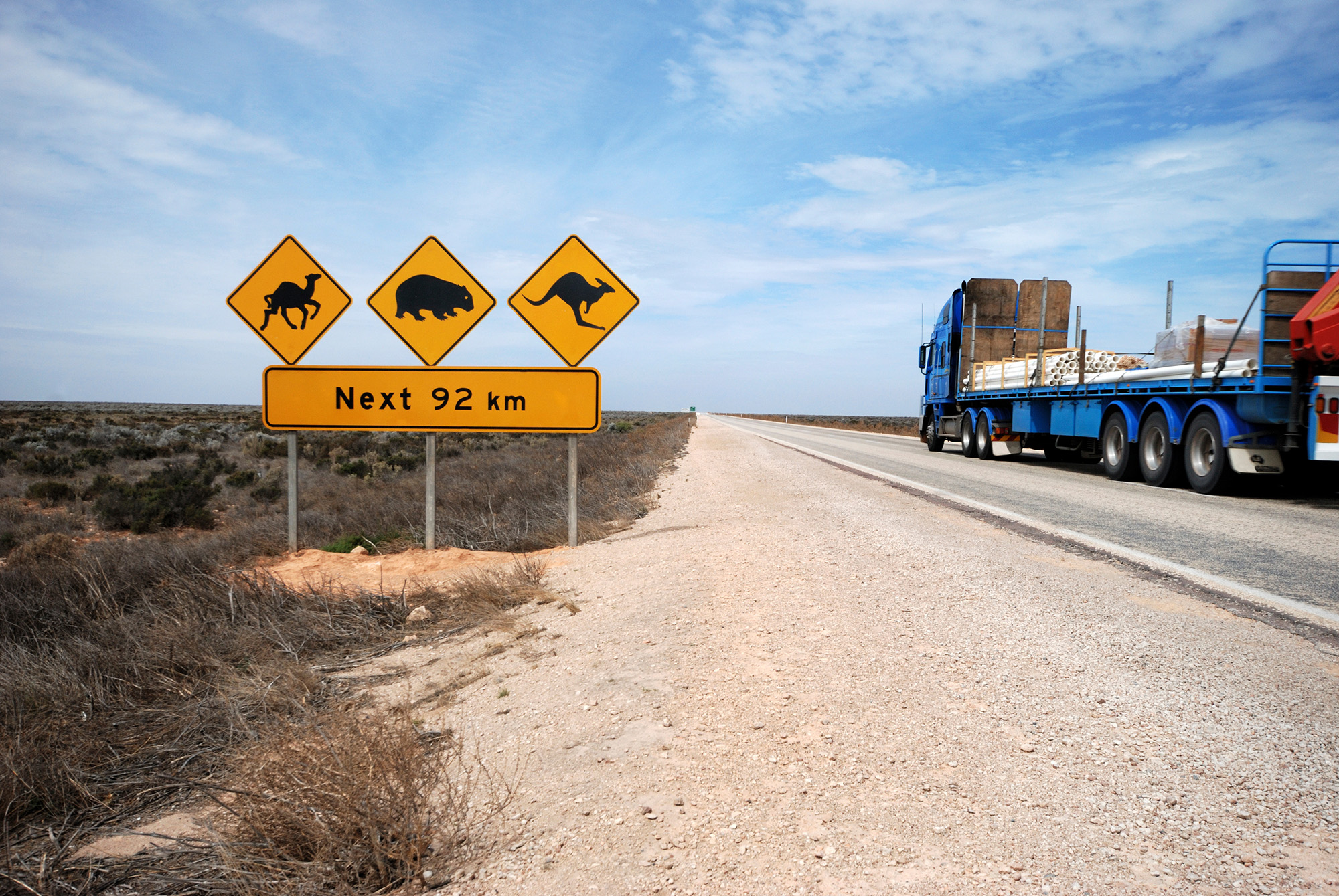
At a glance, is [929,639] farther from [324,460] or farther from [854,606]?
[324,460]

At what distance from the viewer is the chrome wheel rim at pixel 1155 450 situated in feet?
38.8

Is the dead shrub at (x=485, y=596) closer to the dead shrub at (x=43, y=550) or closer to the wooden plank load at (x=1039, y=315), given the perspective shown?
the dead shrub at (x=43, y=550)

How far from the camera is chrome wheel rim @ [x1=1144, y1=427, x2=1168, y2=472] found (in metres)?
11.8

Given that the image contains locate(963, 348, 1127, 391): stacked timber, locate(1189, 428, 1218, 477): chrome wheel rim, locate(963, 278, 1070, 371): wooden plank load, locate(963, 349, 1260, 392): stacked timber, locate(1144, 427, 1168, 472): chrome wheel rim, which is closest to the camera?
locate(963, 349, 1260, 392): stacked timber

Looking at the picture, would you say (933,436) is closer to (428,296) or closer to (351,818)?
(428,296)

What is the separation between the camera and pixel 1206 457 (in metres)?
11.0

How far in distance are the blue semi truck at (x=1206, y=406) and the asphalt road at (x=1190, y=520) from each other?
1.70 ft

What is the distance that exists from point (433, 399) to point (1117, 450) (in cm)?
1165

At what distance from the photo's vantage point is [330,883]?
2.24 meters

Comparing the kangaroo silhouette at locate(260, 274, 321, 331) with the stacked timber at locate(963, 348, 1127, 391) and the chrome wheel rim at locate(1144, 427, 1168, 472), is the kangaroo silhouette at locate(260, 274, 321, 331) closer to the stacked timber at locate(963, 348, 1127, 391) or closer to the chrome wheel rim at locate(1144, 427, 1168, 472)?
the chrome wheel rim at locate(1144, 427, 1168, 472)

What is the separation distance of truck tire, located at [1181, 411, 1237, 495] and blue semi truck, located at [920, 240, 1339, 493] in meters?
0.02

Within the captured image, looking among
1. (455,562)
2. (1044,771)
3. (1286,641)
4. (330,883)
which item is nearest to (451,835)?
(330,883)

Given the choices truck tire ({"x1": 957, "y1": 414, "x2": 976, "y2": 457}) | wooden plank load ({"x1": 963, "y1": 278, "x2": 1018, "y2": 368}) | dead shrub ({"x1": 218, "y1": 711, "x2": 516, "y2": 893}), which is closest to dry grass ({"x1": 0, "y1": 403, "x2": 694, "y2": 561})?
dead shrub ({"x1": 218, "y1": 711, "x2": 516, "y2": 893})

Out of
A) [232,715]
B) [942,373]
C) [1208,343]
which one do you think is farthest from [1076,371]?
[232,715]
